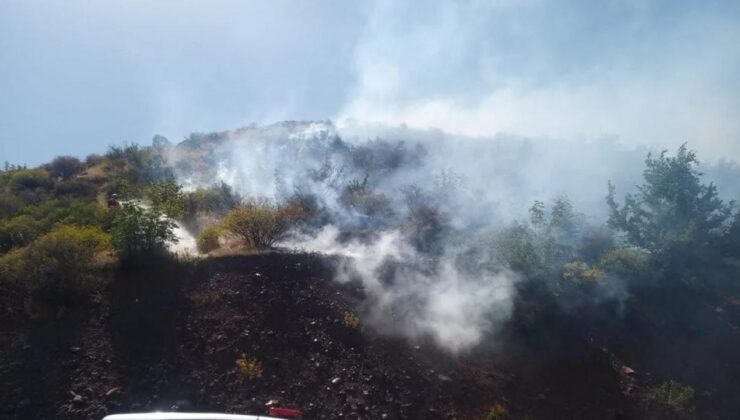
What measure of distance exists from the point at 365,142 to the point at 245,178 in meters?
12.5

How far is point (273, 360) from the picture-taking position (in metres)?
9.73

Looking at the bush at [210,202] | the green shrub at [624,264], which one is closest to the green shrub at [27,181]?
the bush at [210,202]

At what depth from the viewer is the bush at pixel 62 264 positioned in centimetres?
1044

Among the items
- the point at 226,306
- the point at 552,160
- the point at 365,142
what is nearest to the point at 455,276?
the point at 226,306

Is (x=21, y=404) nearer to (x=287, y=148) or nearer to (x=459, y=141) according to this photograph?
(x=287, y=148)

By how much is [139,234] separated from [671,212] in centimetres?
1722

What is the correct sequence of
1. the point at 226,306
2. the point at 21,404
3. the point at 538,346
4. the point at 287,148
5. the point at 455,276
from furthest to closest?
the point at 287,148, the point at 455,276, the point at 538,346, the point at 226,306, the point at 21,404

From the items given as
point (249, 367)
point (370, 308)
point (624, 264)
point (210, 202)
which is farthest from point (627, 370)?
point (210, 202)

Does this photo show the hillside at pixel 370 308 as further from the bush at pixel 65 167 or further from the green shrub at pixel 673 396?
the bush at pixel 65 167

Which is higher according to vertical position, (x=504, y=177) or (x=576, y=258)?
(x=504, y=177)

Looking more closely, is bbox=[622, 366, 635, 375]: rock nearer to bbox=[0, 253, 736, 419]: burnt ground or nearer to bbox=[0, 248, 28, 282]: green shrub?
bbox=[0, 253, 736, 419]: burnt ground

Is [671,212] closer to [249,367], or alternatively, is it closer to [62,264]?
[249,367]

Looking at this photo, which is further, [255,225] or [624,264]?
[624,264]

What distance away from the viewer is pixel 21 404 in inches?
323
